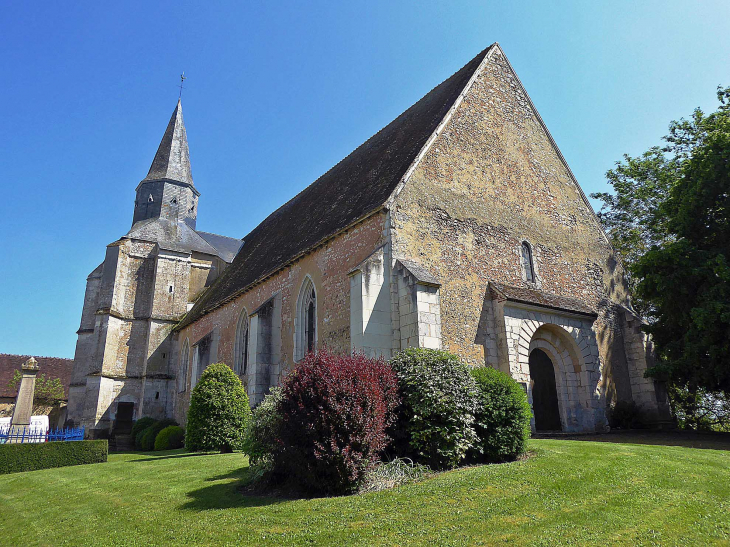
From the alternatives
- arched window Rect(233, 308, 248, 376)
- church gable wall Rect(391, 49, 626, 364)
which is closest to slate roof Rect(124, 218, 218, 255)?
arched window Rect(233, 308, 248, 376)

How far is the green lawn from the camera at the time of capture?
17.1 ft

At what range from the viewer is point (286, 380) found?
27.9 feet

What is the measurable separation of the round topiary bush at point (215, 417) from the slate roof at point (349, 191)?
15.3ft

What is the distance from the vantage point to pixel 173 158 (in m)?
33.9

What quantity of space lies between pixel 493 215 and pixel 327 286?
527cm

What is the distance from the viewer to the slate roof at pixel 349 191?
47.9 ft

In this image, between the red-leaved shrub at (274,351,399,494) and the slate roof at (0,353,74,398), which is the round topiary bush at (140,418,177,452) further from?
the slate roof at (0,353,74,398)

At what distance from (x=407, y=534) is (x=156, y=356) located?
981 inches

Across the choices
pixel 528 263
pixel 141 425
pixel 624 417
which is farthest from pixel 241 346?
pixel 624 417

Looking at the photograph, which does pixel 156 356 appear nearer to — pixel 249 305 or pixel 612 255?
pixel 249 305

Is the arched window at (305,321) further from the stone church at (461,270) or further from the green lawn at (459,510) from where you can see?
the green lawn at (459,510)

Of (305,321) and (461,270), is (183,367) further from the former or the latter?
(461,270)

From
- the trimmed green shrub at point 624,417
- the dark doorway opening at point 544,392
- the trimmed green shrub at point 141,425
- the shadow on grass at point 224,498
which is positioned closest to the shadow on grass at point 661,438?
the trimmed green shrub at point 624,417

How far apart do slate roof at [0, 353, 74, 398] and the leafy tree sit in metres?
0.52
